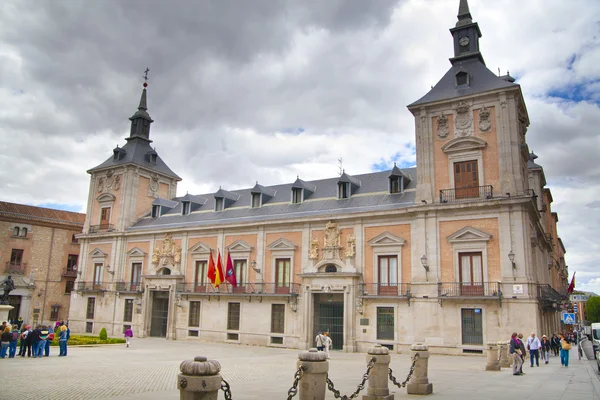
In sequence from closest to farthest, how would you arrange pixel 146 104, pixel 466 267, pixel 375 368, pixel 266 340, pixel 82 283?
pixel 375 368 < pixel 466 267 < pixel 266 340 < pixel 82 283 < pixel 146 104

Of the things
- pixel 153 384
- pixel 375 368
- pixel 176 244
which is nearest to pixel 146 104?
pixel 176 244

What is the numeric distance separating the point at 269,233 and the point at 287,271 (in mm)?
2894

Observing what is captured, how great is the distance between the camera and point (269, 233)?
3244cm

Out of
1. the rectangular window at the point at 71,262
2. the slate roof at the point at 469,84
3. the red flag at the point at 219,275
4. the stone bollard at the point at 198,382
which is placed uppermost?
the slate roof at the point at 469,84

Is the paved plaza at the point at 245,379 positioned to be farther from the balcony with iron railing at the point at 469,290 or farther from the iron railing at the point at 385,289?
the iron railing at the point at 385,289

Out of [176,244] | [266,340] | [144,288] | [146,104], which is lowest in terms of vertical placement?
[266,340]

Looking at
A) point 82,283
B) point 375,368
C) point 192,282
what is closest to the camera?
point 375,368

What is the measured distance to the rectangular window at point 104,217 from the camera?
4178cm

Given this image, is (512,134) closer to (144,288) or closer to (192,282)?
(192,282)

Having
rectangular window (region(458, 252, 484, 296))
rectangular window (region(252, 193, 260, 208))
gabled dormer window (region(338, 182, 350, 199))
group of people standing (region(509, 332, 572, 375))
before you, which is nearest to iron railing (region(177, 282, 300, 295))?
rectangular window (region(252, 193, 260, 208))

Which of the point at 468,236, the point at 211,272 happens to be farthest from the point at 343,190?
the point at 211,272

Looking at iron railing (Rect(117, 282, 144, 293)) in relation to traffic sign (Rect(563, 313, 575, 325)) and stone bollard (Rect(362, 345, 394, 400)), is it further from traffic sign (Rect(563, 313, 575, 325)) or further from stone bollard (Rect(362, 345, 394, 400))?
stone bollard (Rect(362, 345, 394, 400))

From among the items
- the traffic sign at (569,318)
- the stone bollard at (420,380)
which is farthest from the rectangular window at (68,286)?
the stone bollard at (420,380)

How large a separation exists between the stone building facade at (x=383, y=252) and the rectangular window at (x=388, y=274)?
68 millimetres
